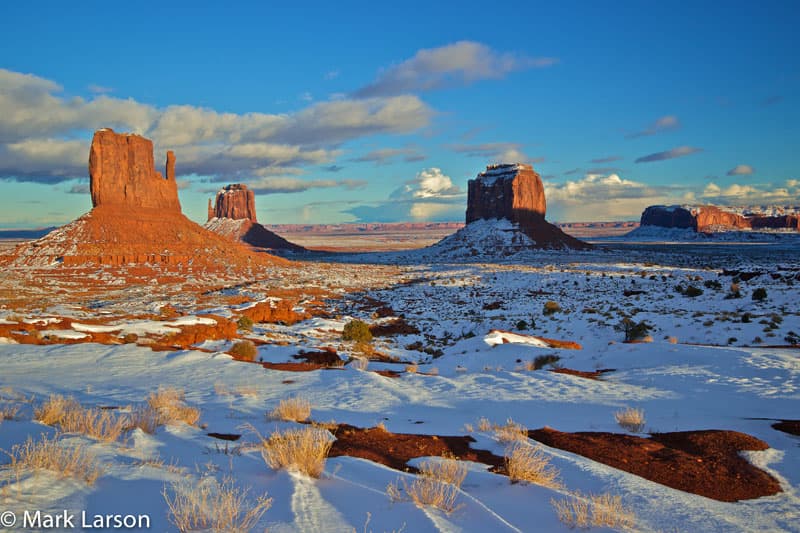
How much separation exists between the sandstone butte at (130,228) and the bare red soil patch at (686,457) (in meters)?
57.9

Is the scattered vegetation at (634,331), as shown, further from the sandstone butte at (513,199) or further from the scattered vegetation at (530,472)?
the sandstone butte at (513,199)

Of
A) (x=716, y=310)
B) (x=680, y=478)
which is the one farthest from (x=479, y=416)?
(x=716, y=310)

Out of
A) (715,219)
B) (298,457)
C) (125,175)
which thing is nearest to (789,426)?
(298,457)

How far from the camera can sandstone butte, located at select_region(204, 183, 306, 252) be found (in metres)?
133

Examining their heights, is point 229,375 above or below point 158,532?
below

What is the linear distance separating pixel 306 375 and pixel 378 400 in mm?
2776

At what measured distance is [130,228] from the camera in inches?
2509

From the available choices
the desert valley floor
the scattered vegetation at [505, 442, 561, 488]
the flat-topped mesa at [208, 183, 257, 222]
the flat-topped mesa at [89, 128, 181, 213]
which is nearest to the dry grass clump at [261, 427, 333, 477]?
the desert valley floor

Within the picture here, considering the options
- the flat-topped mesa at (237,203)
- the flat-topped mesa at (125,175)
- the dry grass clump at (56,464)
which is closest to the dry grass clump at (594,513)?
the dry grass clump at (56,464)

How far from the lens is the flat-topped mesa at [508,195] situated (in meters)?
114

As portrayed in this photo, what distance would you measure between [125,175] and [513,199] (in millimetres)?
80292

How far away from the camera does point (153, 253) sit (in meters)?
59.3

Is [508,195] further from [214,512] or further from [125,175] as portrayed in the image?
[214,512]

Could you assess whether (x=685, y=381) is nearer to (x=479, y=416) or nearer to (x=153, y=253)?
(x=479, y=416)
